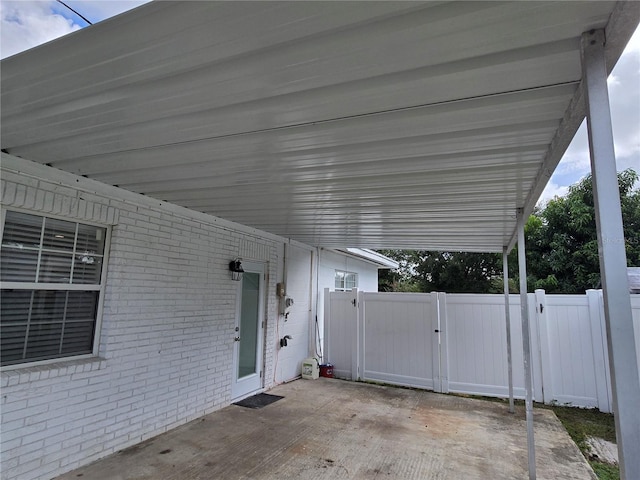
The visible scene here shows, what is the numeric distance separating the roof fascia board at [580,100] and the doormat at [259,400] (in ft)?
15.1

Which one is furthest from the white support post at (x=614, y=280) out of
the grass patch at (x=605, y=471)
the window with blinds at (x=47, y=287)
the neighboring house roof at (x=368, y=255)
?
the neighboring house roof at (x=368, y=255)

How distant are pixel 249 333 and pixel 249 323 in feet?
0.55

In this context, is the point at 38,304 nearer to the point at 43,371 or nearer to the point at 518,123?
the point at 43,371

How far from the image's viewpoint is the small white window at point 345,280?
9608 mm

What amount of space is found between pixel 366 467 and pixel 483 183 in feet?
9.74

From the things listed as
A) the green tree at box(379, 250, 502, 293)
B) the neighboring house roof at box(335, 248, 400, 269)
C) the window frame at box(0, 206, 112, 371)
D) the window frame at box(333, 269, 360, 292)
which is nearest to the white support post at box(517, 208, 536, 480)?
the window frame at box(0, 206, 112, 371)

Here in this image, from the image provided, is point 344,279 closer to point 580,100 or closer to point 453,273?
point 580,100

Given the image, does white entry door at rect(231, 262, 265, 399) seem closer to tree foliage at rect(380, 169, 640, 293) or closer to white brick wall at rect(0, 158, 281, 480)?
white brick wall at rect(0, 158, 281, 480)

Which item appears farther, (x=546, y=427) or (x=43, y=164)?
(x=546, y=427)

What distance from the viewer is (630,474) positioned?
111 cm

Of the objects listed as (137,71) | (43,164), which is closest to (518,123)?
(137,71)

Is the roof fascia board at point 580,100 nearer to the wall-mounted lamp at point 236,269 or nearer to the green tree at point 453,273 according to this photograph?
the wall-mounted lamp at point 236,269

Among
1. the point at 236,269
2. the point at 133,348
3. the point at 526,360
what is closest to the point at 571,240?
the point at 526,360

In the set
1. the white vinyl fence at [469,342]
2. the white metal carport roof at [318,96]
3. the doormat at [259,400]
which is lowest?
the doormat at [259,400]
